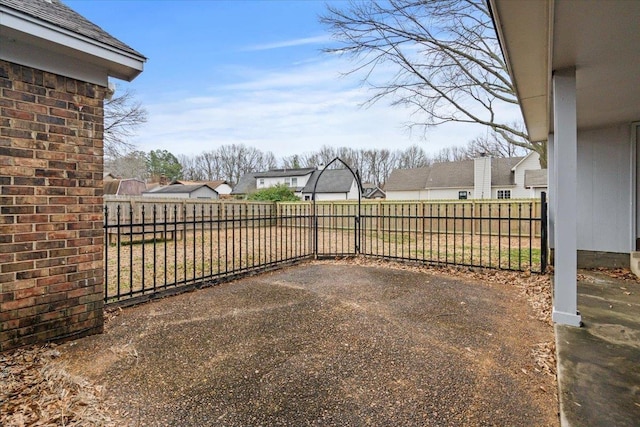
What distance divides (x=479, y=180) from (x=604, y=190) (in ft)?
66.2

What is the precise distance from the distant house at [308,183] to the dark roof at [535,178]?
13797 mm

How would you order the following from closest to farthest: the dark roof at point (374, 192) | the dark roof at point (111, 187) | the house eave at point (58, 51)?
the house eave at point (58, 51), the dark roof at point (111, 187), the dark roof at point (374, 192)

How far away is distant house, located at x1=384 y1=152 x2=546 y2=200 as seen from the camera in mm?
22750

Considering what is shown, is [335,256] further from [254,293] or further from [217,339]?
[217,339]

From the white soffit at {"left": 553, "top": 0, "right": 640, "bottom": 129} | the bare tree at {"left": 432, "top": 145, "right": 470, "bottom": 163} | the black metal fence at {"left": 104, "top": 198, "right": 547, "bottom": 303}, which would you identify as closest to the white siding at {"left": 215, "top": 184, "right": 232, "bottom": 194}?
the bare tree at {"left": 432, "top": 145, "right": 470, "bottom": 163}

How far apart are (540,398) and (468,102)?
10.8 meters

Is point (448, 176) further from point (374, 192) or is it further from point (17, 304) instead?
point (17, 304)

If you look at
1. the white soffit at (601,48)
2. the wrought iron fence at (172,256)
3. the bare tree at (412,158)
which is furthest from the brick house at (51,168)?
the bare tree at (412,158)

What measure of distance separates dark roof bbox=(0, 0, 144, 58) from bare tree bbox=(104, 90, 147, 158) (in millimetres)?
13966

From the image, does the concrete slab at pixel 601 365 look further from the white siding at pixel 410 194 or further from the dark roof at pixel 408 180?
the dark roof at pixel 408 180

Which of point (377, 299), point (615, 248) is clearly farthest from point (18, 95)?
point (615, 248)

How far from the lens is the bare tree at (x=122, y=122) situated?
1535cm

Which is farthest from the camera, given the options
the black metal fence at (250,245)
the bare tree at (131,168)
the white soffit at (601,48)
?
the bare tree at (131,168)

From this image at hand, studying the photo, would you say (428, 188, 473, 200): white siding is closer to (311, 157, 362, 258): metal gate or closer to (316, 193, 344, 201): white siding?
(316, 193, 344, 201): white siding
